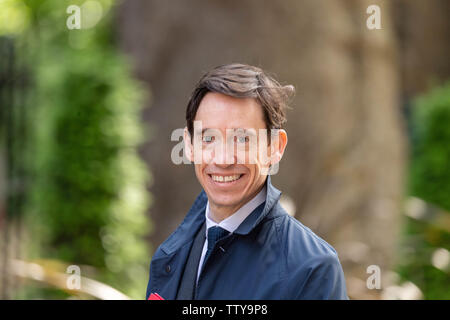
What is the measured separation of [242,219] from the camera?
5.02ft

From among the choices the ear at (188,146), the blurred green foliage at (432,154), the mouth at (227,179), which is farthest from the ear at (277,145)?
the blurred green foliage at (432,154)

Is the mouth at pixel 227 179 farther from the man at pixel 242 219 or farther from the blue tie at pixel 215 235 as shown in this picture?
the blue tie at pixel 215 235

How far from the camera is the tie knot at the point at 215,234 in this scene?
1.51 m

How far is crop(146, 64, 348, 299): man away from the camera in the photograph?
4.43 ft

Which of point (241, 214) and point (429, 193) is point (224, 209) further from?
point (429, 193)

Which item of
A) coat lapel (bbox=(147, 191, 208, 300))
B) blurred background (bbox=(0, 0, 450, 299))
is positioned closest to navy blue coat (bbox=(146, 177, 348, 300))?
coat lapel (bbox=(147, 191, 208, 300))

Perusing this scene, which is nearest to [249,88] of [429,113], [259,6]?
[429,113]

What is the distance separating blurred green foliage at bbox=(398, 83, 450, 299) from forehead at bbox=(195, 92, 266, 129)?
3169 millimetres

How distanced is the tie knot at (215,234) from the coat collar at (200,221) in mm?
56

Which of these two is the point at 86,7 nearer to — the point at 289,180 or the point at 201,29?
the point at 201,29

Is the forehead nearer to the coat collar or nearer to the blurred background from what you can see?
the coat collar

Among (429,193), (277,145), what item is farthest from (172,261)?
(429,193)

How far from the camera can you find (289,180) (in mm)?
5328

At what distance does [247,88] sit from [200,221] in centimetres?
47
